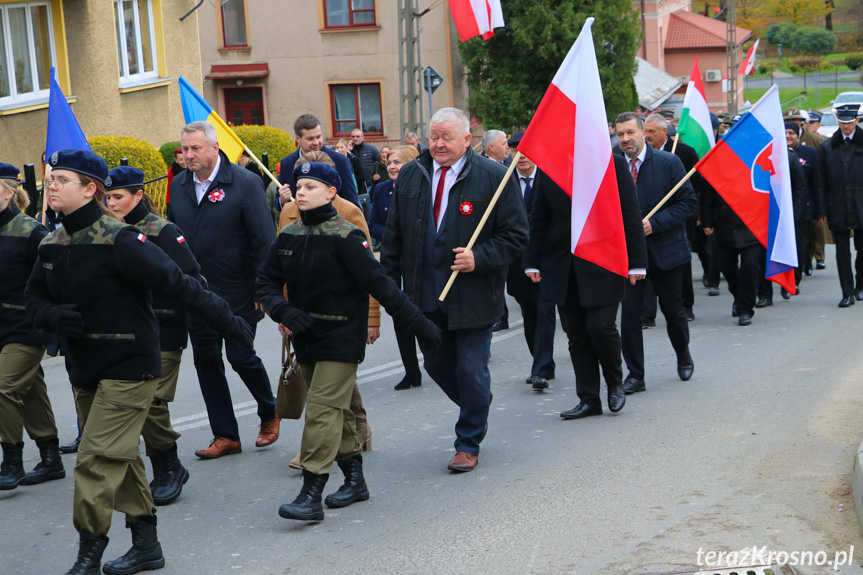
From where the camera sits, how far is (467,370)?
21.3 feet

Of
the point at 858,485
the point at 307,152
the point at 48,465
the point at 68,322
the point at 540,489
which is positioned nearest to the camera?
the point at 68,322

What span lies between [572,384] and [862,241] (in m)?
5.14

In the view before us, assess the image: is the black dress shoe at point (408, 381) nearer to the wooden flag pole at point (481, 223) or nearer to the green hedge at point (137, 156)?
the wooden flag pole at point (481, 223)

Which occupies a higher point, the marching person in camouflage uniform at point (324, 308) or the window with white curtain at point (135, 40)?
the window with white curtain at point (135, 40)

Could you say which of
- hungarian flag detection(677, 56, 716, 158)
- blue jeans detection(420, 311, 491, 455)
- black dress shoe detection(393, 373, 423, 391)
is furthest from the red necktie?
hungarian flag detection(677, 56, 716, 158)

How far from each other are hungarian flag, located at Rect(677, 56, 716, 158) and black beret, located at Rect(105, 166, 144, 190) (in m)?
8.00

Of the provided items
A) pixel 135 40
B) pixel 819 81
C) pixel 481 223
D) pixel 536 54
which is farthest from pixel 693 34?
pixel 481 223

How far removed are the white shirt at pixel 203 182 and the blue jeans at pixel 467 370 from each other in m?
1.61

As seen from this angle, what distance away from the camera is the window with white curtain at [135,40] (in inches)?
803

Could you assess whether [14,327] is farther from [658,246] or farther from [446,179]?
[658,246]

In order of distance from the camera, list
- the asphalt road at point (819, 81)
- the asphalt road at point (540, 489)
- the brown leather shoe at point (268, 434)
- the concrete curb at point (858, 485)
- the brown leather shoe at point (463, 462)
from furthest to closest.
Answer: the asphalt road at point (819, 81)
the brown leather shoe at point (268, 434)
the brown leather shoe at point (463, 462)
the concrete curb at point (858, 485)
the asphalt road at point (540, 489)

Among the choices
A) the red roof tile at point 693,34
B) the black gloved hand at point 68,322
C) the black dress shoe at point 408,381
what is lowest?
the black dress shoe at point 408,381

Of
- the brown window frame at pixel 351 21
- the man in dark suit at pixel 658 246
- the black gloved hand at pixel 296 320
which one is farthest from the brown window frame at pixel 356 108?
the black gloved hand at pixel 296 320

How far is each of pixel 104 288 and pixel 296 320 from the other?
3.34ft
